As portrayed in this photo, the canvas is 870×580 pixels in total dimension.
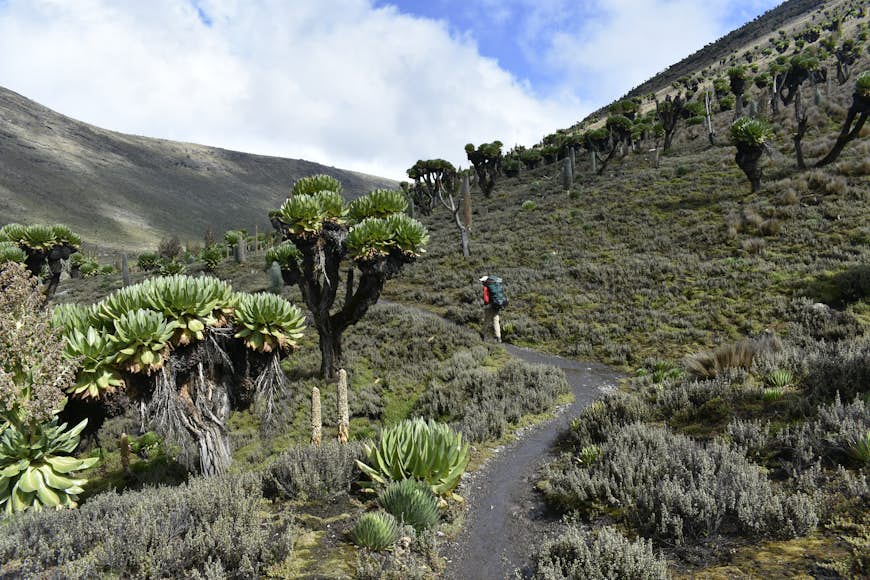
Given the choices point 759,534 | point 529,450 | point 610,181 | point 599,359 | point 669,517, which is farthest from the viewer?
point 610,181

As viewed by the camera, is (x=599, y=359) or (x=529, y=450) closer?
(x=529, y=450)

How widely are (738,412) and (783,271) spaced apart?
1247 cm

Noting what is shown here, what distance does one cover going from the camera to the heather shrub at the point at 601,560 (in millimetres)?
3283

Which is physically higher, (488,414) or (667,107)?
(667,107)

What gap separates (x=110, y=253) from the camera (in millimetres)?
74625

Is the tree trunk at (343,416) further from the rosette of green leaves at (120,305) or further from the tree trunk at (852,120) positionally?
the tree trunk at (852,120)

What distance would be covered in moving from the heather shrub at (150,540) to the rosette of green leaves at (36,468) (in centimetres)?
103

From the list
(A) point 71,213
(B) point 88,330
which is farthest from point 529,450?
(A) point 71,213

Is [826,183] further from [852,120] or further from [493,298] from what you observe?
[493,298]

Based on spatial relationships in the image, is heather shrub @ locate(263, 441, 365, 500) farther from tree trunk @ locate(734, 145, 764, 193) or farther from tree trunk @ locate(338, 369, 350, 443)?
tree trunk @ locate(734, 145, 764, 193)

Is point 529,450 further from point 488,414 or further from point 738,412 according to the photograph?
point 738,412

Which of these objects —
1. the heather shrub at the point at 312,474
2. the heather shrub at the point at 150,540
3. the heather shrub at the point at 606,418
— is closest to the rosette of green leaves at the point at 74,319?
the heather shrub at the point at 150,540

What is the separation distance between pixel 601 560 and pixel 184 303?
5.65 m

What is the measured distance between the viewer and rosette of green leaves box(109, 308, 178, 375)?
533cm
